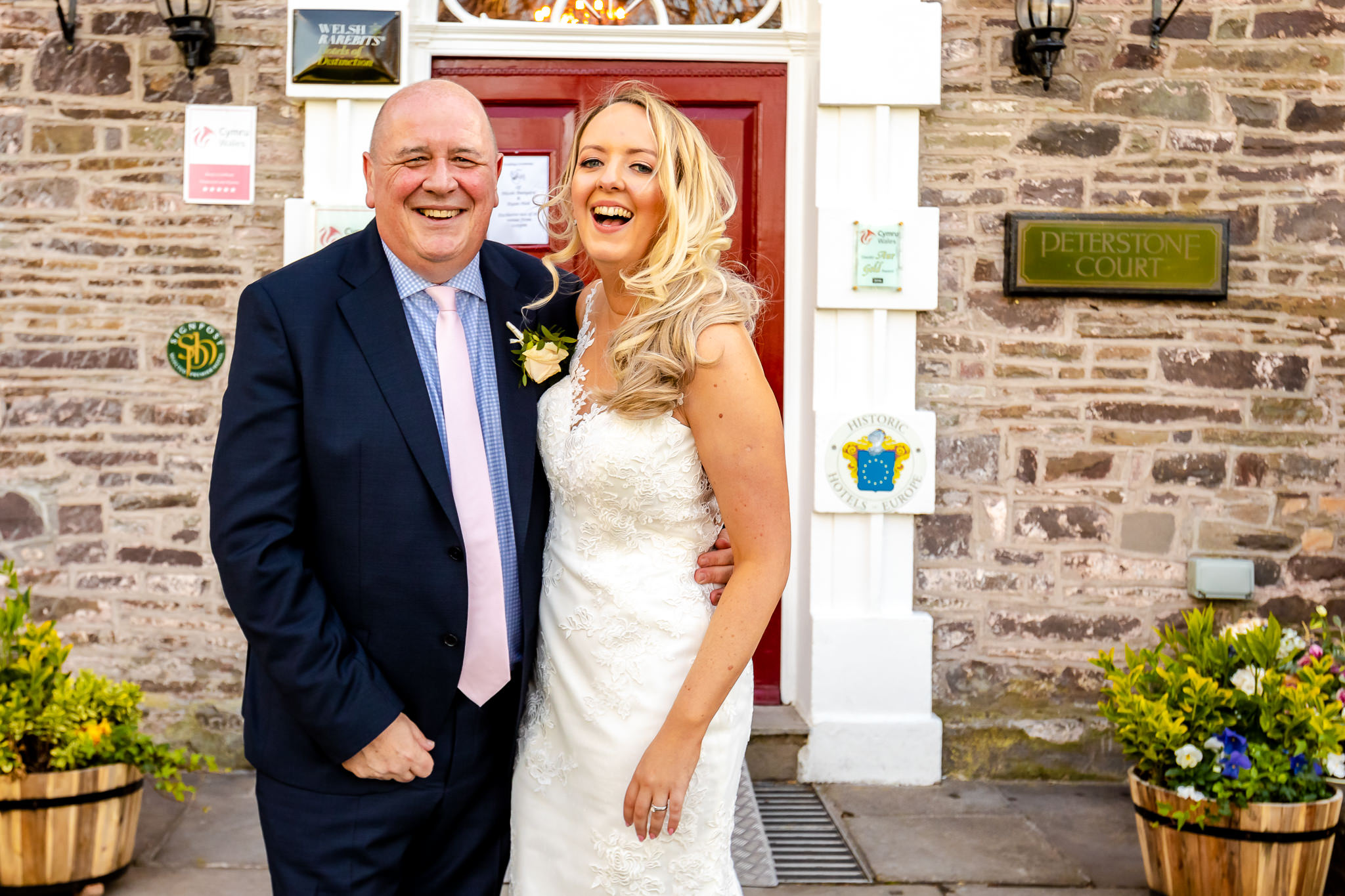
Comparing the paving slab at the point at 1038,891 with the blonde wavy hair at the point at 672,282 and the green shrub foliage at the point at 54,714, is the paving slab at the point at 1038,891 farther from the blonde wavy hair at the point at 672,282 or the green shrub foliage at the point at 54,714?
the green shrub foliage at the point at 54,714

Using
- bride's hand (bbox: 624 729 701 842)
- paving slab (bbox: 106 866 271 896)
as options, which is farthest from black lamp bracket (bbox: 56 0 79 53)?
bride's hand (bbox: 624 729 701 842)

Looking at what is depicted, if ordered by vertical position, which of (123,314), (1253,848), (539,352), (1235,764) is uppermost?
(123,314)

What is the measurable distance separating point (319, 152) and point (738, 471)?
9.20ft

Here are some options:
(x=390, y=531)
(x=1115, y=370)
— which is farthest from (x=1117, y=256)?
(x=390, y=531)

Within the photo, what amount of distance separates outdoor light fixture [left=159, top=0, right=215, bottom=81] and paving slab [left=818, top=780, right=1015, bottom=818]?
351 centimetres

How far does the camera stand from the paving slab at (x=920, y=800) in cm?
407

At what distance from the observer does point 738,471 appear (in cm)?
196

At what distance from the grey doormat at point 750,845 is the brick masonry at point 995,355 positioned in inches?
35.9

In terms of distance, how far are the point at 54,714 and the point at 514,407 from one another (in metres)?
1.90

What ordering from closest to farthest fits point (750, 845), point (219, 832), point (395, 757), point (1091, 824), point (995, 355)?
point (395, 757) < point (750, 845) < point (219, 832) < point (1091, 824) < point (995, 355)

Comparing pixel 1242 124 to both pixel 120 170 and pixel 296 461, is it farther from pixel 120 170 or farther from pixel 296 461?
pixel 120 170

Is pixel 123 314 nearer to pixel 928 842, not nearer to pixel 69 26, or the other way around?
pixel 69 26

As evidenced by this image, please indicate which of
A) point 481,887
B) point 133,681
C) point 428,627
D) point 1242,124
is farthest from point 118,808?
point 1242,124

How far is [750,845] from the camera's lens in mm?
3643
